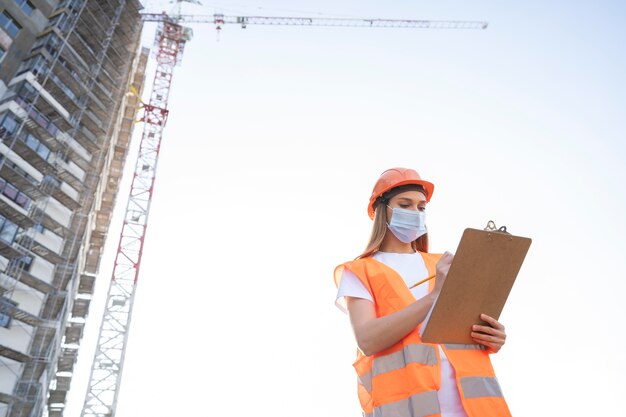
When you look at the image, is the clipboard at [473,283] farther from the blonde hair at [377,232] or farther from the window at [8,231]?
the window at [8,231]

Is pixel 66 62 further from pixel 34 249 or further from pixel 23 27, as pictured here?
pixel 34 249

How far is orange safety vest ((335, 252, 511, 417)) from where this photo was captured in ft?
5.86

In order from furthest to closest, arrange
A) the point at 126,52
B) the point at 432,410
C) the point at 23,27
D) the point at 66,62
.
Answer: the point at 126,52 < the point at 66,62 < the point at 23,27 < the point at 432,410

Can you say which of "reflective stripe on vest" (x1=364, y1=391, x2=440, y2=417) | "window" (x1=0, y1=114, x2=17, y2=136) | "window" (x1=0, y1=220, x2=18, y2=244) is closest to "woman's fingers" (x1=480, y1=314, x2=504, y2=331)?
"reflective stripe on vest" (x1=364, y1=391, x2=440, y2=417)

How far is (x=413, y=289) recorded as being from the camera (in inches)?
90.8

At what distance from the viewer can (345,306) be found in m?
2.32

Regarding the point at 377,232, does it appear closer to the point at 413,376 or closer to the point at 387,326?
the point at 387,326

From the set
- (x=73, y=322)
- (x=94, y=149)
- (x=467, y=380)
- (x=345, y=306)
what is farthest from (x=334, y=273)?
(x=73, y=322)

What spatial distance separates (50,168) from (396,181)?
24.1 m

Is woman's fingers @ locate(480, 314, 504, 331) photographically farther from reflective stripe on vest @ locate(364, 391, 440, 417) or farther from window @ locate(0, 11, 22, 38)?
window @ locate(0, 11, 22, 38)

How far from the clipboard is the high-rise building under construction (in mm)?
21120

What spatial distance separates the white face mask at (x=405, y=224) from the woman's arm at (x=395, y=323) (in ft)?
2.13

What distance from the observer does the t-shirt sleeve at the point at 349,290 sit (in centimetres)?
222

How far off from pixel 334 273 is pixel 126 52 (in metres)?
33.9
